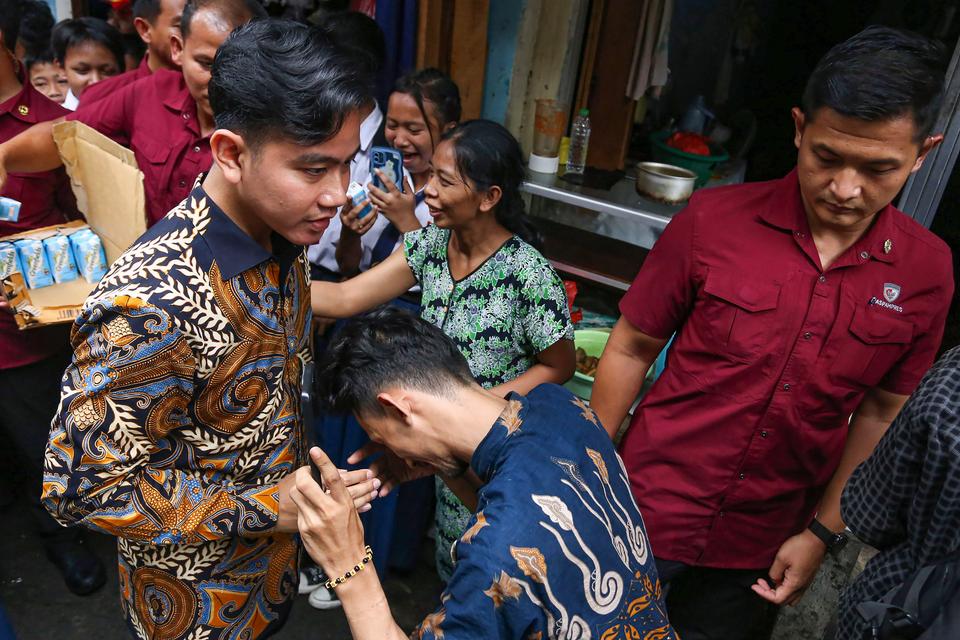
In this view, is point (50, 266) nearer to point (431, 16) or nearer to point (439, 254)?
point (439, 254)

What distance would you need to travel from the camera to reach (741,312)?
1771 mm

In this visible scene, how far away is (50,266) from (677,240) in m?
2.00

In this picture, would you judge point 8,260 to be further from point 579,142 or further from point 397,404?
point 579,142

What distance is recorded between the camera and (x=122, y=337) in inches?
47.1

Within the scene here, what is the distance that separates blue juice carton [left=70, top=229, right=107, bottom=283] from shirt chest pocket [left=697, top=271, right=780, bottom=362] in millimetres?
1956

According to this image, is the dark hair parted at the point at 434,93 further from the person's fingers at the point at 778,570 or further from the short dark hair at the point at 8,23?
the person's fingers at the point at 778,570

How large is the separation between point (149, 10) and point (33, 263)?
1.34m

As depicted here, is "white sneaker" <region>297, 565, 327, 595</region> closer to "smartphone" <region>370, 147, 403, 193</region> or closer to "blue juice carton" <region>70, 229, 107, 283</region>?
"blue juice carton" <region>70, 229, 107, 283</region>

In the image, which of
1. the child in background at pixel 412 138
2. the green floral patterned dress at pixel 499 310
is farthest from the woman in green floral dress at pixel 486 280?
the child in background at pixel 412 138

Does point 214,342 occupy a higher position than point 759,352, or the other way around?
point 214,342

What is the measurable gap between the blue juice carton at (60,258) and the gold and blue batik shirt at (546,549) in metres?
1.72

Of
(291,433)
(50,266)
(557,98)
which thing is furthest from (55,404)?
(557,98)

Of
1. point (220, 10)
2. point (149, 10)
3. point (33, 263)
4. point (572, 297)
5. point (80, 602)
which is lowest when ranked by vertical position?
point (80, 602)

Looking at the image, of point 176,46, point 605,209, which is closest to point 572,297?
point 605,209
